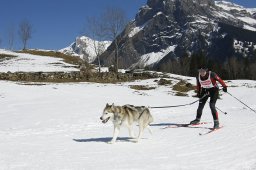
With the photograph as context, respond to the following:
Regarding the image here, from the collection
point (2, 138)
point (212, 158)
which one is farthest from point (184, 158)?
point (2, 138)

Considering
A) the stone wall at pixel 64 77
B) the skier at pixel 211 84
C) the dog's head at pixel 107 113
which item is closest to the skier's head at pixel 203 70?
the skier at pixel 211 84

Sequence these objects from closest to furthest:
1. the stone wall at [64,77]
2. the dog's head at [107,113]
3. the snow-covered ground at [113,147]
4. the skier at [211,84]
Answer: the snow-covered ground at [113,147]
the dog's head at [107,113]
the skier at [211,84]
the stone wall at [64,77]

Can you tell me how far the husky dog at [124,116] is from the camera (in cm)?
1173

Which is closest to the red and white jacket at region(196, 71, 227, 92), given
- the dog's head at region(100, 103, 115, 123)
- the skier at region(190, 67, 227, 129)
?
the skier at region(190, 67, 227, 129)

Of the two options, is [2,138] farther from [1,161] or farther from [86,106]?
[86,106]

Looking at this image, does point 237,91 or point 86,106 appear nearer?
point 86,106

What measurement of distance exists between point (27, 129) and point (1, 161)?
28.6 ft

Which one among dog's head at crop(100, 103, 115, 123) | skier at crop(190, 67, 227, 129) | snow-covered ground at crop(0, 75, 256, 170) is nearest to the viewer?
snow-covered ground at crop(0, 75, 256, 170)

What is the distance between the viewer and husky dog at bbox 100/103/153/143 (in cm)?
1173

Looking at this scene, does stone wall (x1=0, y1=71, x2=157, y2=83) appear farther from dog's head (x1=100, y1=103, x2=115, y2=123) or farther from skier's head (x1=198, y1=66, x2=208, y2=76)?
dog's head (x1=100, y1=103, x2=115, y2=123)

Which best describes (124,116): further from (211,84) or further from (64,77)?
(64,77)

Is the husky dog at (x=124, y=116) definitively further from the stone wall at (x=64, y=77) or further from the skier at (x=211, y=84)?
the stone wall at (x=64, y=77)

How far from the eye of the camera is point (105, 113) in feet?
38.3

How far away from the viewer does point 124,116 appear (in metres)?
12.0
